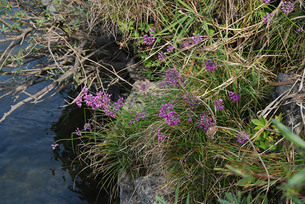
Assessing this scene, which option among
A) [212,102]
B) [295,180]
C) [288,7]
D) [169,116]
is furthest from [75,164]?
[295,180]

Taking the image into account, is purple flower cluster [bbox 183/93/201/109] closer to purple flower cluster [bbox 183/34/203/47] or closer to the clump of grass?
the clump of grass

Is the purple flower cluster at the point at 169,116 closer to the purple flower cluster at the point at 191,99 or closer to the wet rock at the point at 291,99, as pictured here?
the purple flower cluster at the point at 191,99

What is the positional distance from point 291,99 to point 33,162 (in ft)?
9.92

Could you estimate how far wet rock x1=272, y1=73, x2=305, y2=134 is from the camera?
2113 mm

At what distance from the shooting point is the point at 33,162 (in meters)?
3.79

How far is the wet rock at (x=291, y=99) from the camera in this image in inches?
83.2

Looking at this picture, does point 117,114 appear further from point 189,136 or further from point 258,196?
point 258,196

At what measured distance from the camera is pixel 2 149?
3.95 metres

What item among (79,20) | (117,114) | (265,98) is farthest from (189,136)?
(79,20)

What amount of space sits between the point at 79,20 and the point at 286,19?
7.32ft

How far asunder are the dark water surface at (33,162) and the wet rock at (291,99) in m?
2.23

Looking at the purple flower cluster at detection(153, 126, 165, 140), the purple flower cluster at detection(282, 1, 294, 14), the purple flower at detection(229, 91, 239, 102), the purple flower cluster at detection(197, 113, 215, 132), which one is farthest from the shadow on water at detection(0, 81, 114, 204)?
the purple flower cluster at detection(282, 1, 294, 14)

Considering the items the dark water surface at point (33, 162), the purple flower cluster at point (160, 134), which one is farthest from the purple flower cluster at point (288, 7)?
the dark water surface at point (33, 162)

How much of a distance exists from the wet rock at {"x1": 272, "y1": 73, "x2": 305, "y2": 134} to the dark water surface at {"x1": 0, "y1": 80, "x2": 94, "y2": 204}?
2227mm
